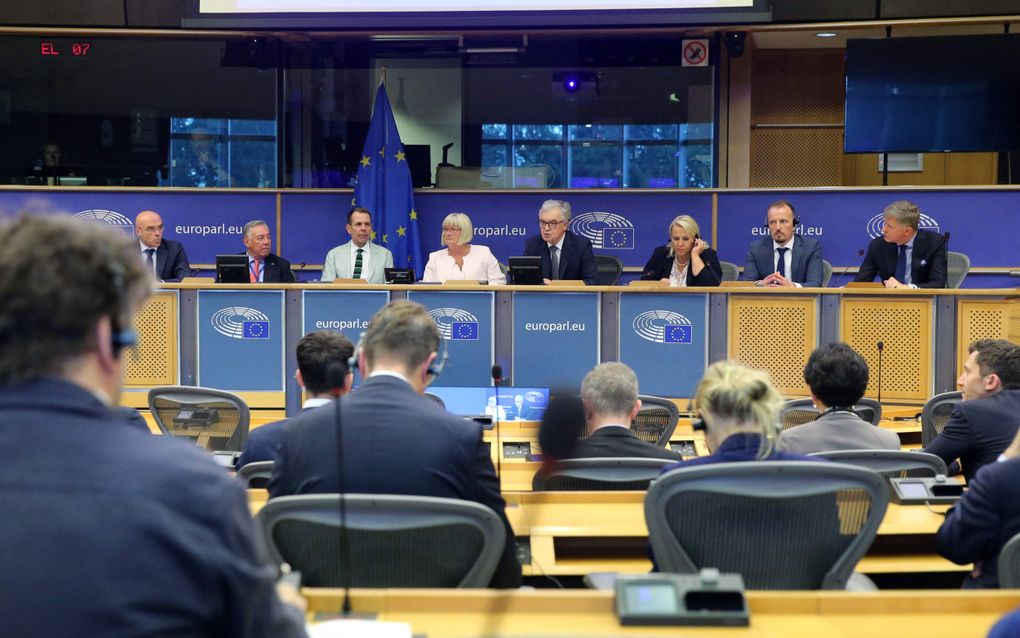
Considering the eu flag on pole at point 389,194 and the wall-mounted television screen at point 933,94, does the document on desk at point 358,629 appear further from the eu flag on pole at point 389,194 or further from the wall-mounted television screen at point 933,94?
the wall-mounted television screen at point 933,94

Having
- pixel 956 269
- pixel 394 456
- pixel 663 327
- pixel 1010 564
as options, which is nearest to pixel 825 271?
pixel 956 269

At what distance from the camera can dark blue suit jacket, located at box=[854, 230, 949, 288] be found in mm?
7965

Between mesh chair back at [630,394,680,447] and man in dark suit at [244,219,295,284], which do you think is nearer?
mesh chair back at [630,394,680,447]

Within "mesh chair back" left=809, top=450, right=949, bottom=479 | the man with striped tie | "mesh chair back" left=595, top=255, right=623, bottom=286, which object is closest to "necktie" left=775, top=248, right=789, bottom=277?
"mesh chair back" left=595, top=255, right=623, bottom=286

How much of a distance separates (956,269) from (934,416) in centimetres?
368

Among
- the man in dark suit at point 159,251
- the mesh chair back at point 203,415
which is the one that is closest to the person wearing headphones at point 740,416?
the mesh chair back at point 203,415

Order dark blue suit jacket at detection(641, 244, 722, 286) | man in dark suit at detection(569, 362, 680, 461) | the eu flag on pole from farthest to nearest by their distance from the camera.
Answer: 1. the eu flag on pole
2. dark blue suit jacket at detection(641, 244, 722, 286)
3. man in dark suit at detection(569, 362, 680, 461)

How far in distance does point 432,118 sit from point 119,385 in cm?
1026

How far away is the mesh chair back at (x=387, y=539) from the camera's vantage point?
2266 millimetres

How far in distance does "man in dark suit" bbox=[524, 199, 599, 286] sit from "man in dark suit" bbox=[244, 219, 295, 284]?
5.81 ft

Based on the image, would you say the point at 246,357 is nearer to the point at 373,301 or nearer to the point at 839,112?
the point at 373,301

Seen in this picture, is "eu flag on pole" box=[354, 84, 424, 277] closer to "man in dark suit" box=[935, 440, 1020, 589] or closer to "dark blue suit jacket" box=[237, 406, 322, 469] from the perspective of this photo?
"dark blue suit jacket" box=[237, 406, 322, 469]

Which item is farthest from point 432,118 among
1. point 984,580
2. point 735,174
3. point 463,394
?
point 984,580

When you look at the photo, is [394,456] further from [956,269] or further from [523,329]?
[956,269]
